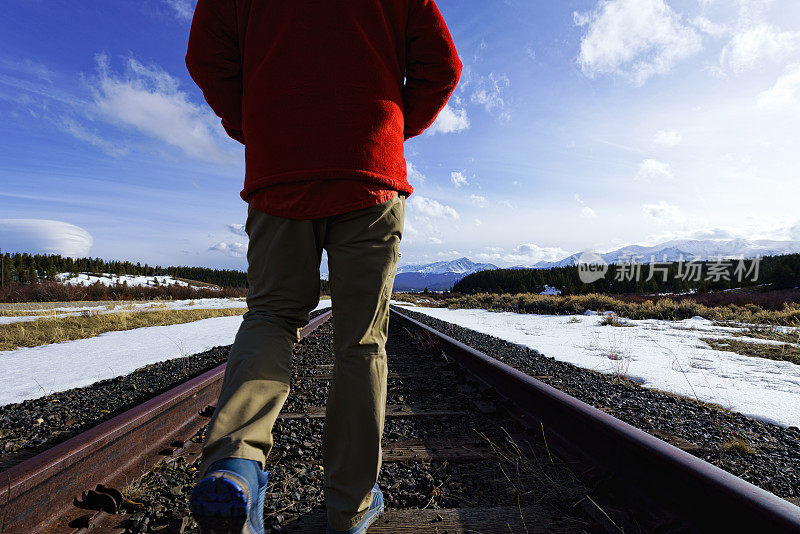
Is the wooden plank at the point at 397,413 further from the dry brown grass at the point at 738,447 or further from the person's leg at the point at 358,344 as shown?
the dry brown grass at the point at 738,447

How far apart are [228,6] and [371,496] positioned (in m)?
1.65

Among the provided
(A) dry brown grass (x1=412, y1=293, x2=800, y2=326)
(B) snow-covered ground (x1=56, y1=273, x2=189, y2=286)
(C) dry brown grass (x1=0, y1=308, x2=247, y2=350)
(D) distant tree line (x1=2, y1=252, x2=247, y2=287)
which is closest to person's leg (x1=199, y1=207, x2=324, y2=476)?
(C) dry brown grass (x1=0, y1=308, x2=247, y2=350)

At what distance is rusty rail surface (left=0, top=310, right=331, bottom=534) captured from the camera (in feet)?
3.37

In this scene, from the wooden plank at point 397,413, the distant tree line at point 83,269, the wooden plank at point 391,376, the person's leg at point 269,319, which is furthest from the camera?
the distant tree line at point 83,269

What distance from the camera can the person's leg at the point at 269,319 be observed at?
39.1 inches

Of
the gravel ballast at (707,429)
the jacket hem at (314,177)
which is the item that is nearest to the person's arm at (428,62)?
the jacket hem at (314,177)

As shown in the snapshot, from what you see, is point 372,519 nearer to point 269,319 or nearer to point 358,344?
point 358,344

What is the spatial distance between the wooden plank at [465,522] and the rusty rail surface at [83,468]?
0.67 meters

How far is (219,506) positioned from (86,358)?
4.39 m

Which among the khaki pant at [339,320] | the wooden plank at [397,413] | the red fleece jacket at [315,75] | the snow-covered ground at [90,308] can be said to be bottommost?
the snow-covered ground at [90,308]

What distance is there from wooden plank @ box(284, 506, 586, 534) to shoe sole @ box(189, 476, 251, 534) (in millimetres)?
484

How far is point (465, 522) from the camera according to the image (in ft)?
3.86

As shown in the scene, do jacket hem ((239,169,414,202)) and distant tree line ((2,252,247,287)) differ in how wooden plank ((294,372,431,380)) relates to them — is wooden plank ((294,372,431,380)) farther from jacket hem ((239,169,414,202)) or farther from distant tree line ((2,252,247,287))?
distant tree line ((2,252,247,287))

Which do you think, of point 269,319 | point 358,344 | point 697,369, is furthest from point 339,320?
point 697,369
